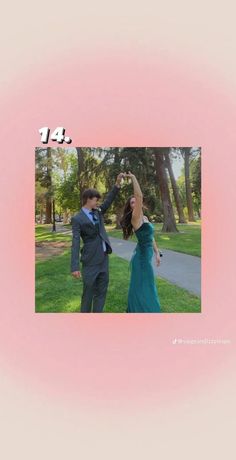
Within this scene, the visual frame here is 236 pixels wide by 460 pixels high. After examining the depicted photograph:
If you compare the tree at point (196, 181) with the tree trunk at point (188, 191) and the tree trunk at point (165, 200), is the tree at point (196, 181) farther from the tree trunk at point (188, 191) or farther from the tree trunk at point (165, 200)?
the tree trunk at point (165, 200)

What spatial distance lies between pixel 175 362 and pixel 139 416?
1.80 feet

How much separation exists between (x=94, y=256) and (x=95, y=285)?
27 cm

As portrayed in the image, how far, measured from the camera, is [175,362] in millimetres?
4152

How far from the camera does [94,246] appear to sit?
4.05m

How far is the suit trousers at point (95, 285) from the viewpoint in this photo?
13.4ft

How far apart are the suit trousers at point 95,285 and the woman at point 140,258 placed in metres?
0.23

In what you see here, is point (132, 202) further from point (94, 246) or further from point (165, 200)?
point (165, 200)

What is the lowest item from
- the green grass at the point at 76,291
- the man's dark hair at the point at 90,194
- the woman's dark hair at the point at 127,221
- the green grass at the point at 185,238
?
the green grass at the point at 76,291

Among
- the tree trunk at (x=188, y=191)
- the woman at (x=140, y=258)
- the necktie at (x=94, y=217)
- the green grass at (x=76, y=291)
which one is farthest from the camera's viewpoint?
the tree trunk at (x=188, y=191)

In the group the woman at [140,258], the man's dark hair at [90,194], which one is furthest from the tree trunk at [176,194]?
the man's dark hair at [90,194]

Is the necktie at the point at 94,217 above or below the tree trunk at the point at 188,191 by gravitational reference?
below
